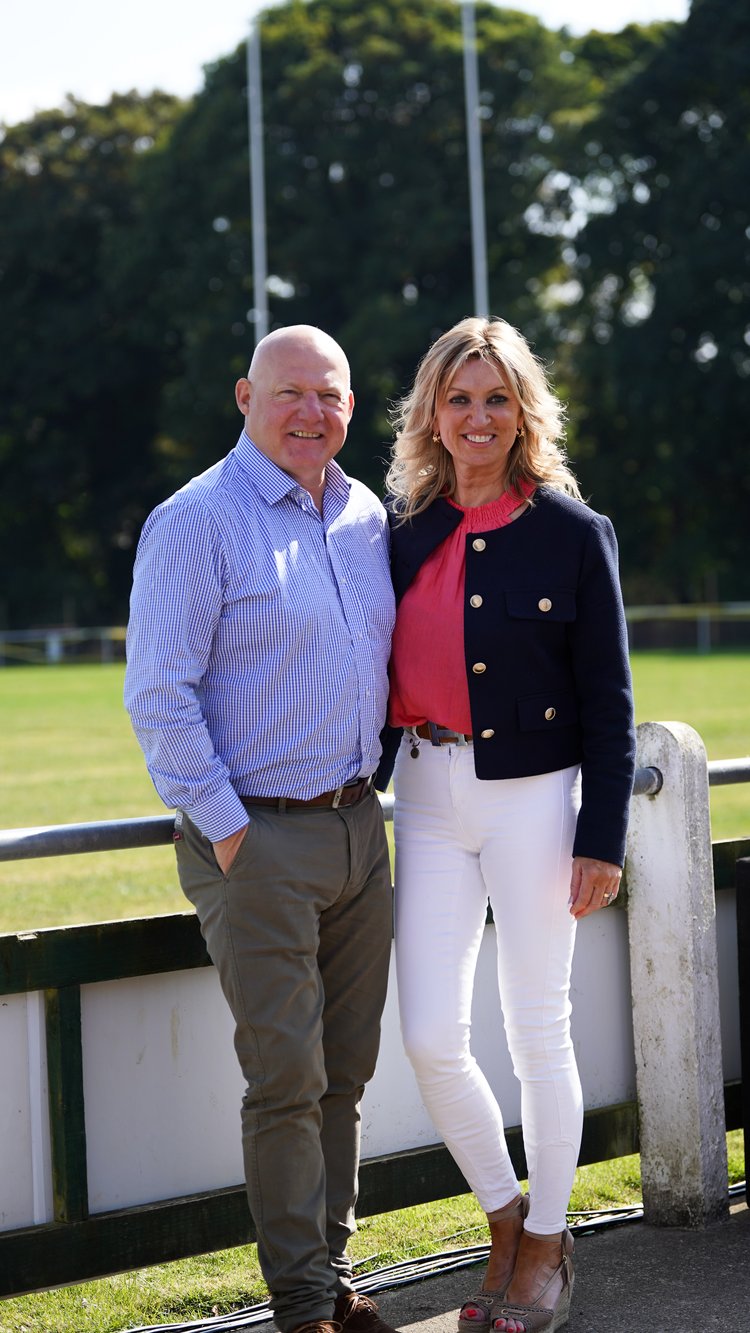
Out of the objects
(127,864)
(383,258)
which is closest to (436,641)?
(127,864)

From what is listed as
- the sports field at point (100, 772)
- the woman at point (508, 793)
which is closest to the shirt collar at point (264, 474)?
the woman at point (508, 793)

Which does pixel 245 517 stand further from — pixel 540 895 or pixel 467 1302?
pixel 467 1302

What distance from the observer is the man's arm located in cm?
291

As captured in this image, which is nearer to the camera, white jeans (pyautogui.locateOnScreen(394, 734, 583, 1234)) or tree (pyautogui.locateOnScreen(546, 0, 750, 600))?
white jeans (pyautogui.locateOnScreen(394, 734, 583, 1234))

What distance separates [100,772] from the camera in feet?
49.2

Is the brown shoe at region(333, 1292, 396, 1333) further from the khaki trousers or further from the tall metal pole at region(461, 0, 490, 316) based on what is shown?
the tall metal pole at region(461, 0, 490, 316)

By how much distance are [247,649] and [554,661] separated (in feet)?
2.12

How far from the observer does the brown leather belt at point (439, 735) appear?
3268 millimetres

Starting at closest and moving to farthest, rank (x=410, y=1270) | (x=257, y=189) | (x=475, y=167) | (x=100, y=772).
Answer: (x=410, y=1270) → (x=100, y=772) → (x=475, y=167) → (x=257, y=189)

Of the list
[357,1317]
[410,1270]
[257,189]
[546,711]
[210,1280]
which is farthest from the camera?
[257,189]

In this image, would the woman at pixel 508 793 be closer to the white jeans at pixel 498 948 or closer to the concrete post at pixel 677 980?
→ the white jeans at pixel 498 948

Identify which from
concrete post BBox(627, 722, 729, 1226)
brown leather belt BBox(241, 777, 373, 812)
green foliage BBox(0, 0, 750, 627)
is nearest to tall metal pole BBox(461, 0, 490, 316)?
green foliage BBox(0, 0, 750, 627)

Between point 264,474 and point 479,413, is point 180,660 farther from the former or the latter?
point 479,413

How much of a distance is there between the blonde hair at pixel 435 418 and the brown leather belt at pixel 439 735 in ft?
1.48
